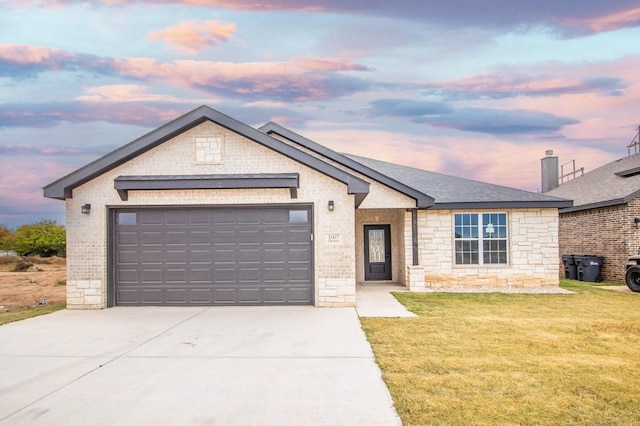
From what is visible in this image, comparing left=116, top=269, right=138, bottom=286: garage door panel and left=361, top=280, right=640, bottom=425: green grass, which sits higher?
left=116, top=269, right=138, bottom=286: garage door panel

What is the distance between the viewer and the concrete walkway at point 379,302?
34.9ft

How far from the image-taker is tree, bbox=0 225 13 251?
159 ft

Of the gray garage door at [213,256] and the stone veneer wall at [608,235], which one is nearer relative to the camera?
the gray garage door at [213,256]

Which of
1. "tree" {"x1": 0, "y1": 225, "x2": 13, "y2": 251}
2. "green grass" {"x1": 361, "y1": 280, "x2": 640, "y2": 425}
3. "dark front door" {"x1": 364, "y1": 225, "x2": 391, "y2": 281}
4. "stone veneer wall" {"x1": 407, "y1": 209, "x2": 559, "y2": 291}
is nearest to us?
"green grass" {"x1": 361, "y1": 280, "x2": 640, "y2": 425}

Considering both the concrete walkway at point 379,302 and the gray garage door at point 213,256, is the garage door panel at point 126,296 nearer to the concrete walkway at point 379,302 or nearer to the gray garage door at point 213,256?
the gray garage door at point 213,256

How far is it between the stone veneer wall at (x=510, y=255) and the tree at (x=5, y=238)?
160 feet

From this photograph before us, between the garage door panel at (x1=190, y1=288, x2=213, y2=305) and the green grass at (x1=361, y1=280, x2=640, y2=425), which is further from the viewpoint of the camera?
the garage door panel at (x1=190, y1=288, x2=213, y2=305)

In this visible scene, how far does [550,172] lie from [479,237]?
18792 millimetres

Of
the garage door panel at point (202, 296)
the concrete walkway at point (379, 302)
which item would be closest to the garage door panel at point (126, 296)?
the garage door panel at point (202, 296)

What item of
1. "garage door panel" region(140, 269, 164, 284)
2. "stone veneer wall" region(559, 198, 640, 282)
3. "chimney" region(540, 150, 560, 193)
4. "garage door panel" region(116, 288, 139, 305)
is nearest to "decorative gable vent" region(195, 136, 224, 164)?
"garage door panel" region(140, 269, 164, 284)

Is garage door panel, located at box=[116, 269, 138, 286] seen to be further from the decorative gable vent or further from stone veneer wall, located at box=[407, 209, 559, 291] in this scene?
stone veneer wall, located at box=[407, 209, 559, 291]

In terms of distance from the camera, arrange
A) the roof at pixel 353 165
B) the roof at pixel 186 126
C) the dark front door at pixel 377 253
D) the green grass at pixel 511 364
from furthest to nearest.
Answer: the dark front door at pixel 377 253 → the roof at pixel 353 165 → the roof at pixel 186 126 → the green grass at pixel 511 364

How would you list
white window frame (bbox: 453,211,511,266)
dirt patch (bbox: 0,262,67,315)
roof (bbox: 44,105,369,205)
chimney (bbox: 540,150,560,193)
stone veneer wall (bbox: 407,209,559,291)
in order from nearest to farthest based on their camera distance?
roof (bbox: 44,105,369,205) → dirt patch (bbox: 0,262,67,315) → stone veneer wall (bbox: 407,209,559,291) → white window frame (bbox: 453,211,511,266) → chimney (bbox: 540,150,560,193)

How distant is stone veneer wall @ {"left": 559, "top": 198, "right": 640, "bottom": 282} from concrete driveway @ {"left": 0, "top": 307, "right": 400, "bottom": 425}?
48.0ft
